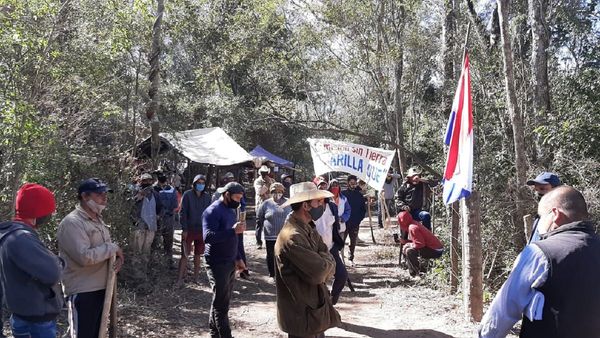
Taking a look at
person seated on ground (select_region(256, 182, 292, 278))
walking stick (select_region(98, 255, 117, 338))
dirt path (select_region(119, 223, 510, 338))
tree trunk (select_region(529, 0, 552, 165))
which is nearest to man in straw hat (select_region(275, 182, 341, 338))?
walking stick (select_region(98, 255, 117, 338))

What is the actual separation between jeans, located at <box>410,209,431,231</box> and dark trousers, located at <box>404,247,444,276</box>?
1226 millimetres

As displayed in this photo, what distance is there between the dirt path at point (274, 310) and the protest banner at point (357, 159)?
1.88m

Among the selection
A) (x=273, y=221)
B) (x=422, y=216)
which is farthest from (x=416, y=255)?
(x=273, y=221)

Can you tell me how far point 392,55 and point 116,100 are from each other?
34.5 feet

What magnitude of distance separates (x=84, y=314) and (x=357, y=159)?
6.64 metres

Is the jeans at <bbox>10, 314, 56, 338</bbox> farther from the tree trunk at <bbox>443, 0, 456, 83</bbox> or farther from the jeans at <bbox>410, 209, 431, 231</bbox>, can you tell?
the jeans at <bbox>410, 209, 431, 231</bbox>

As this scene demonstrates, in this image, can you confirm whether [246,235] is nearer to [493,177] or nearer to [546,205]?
[493,177]

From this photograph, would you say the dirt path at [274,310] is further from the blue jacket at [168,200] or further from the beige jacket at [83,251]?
the beige jacket at [83,251]

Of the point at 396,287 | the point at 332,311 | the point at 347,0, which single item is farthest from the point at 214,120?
the point at 332,311

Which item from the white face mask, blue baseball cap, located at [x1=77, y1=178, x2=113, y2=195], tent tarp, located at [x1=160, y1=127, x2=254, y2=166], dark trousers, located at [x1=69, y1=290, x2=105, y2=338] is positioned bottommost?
dark trousers, located at [x1=69, y1=290, x2=105, y2=338]

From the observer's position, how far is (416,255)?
30.5 ft

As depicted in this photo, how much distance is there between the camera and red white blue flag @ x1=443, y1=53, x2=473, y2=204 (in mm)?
5594

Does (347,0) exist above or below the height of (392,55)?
above

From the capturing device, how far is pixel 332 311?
420cm
